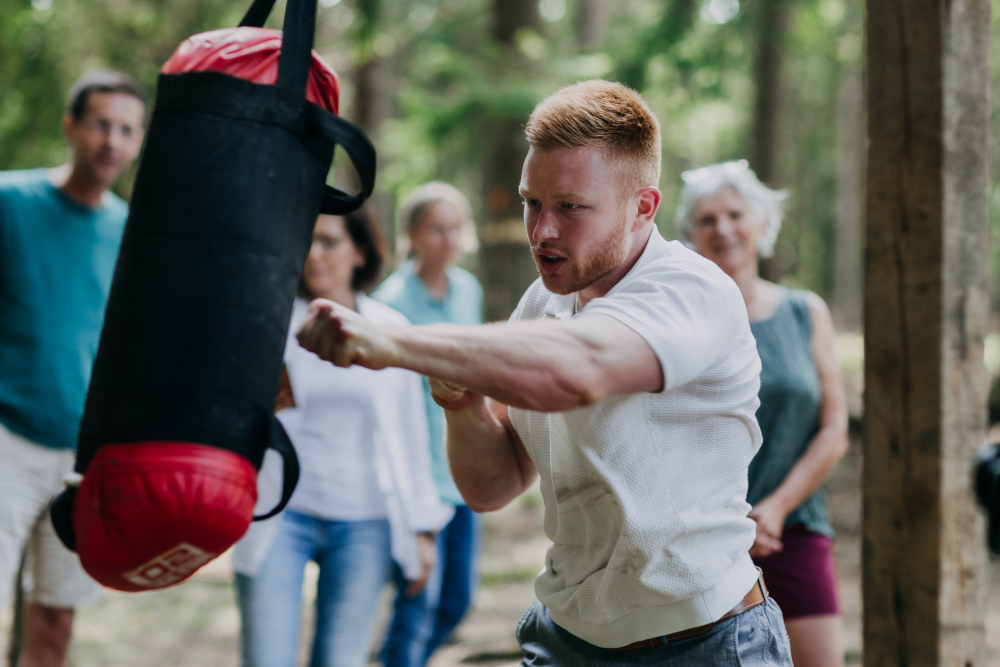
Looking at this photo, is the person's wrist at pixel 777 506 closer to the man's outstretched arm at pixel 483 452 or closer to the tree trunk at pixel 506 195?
the man's outstretched arm at pixel 483 452

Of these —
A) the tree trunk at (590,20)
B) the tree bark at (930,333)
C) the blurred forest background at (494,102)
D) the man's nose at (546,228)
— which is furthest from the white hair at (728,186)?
the tree trunk at (590,20)

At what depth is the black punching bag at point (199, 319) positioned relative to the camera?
5.68 feet

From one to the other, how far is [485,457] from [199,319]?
86 centimetres

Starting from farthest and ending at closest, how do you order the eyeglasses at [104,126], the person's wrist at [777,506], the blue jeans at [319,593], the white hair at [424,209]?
the white hair at [424,209]
the eyeglasses at [104,126]
the blue jeans at [319,593]
the person's wrist at [777,506]

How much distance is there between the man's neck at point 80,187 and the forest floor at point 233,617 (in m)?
2.96

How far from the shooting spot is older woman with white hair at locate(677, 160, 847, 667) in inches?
125

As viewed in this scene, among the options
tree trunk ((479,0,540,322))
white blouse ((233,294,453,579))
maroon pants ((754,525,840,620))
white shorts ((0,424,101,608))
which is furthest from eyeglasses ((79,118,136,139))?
tree trunk ((479,0,540,322))

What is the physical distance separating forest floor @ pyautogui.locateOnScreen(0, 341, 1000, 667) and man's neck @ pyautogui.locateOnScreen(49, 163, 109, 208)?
9.72 ft

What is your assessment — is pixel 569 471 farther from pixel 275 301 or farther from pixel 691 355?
pixel 275 301

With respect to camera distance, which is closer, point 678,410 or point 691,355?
point 691,355

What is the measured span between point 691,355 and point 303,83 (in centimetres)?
100

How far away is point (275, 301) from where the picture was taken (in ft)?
6.13

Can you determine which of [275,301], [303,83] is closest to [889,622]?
[275,301]

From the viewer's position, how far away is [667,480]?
1945 millimetres
